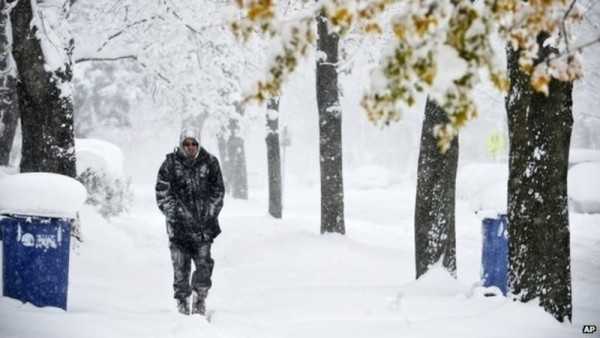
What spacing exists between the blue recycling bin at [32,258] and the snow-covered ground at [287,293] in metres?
0.14

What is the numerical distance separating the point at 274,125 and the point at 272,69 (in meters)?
13.6

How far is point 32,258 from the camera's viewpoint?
5422mm

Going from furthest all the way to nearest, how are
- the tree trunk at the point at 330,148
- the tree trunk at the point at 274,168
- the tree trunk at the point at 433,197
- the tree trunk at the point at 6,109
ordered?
1. the tree trunk at the point at 274,168
2. the tree trunk at the point at 6,109
3. the tree trunk at the point at 330,148
4. the tree trunk at the point at 433,197

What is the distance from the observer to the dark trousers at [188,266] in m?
6.42

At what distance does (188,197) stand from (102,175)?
32.0 feet

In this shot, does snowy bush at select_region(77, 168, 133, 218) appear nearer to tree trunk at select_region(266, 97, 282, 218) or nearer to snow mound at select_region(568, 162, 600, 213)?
tree trunk at select_region(266, 97, 282, 218)

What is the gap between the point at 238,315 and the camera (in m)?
6.43

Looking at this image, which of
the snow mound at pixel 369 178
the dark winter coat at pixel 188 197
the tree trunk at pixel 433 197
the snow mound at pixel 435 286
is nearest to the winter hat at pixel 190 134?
the dark winter coat at pixel 188 197

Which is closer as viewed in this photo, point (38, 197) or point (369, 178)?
point (38, 197)

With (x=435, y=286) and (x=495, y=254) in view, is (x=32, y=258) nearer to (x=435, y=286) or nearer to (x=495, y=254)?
(x=435, y=286)

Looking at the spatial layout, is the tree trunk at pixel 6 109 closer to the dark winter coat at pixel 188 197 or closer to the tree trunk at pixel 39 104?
the tree trunk at pixel 39 104

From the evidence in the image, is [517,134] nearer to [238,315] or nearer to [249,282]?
[238,315]

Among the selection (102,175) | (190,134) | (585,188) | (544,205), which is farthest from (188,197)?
(585,188)

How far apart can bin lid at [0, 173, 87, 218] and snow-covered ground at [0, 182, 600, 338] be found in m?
0.88
